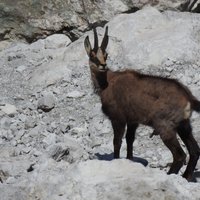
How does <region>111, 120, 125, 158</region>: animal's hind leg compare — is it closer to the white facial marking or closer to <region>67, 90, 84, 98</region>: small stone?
the white facial marking

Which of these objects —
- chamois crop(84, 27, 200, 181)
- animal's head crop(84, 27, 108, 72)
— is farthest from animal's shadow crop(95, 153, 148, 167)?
animal's head crop(84, 27, 108, 72)

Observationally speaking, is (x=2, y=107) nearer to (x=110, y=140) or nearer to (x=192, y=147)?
(x=110, y=140)

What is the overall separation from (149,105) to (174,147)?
74 cm

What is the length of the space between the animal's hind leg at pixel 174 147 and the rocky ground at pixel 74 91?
1.68 feet

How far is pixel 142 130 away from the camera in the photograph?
11.9 metres

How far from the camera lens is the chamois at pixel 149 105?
9.04 meters

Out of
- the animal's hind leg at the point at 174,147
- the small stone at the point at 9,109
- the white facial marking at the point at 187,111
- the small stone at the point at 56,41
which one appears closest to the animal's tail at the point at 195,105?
the white facial marking at the point at 187,111

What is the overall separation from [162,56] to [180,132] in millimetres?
4090

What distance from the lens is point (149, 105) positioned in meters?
9.33

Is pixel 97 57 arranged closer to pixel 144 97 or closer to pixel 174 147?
pixel 144 97

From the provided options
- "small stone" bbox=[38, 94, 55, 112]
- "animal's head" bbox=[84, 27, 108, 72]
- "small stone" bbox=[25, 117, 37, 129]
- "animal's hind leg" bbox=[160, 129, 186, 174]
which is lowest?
"small stone" bbox=[25, 117, 37, 129]

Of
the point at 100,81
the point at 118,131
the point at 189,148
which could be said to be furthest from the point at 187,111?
the point at 100,81

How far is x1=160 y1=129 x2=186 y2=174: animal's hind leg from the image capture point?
29.6 ft

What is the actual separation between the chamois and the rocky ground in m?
0.64
